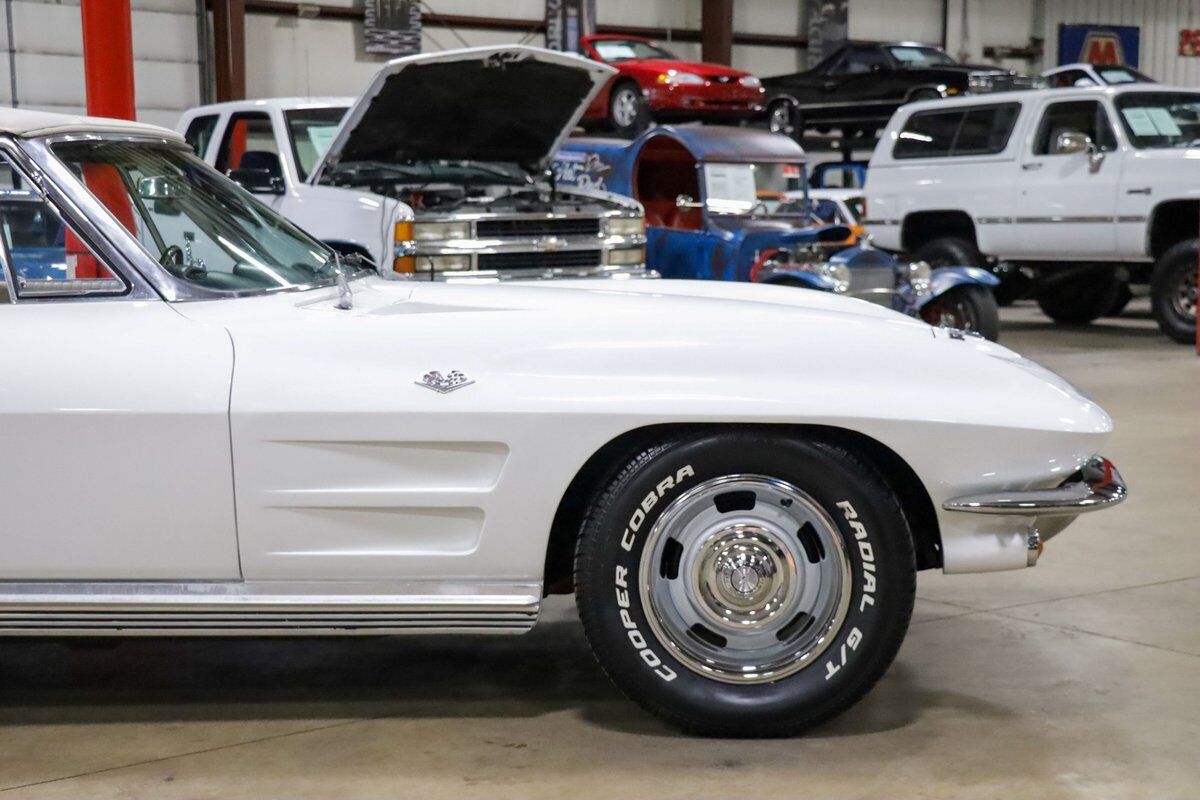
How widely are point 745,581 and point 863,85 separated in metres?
17.7

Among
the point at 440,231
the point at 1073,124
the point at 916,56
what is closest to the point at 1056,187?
the point at 1073,124

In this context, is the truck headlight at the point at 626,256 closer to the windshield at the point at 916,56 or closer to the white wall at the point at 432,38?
the windshield at the point at 916,56

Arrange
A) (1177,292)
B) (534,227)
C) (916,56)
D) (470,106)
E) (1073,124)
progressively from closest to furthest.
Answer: (470,106)
(534,227)
(1177,292)
(1073,124)
(916,56)

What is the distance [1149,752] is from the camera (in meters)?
3.40

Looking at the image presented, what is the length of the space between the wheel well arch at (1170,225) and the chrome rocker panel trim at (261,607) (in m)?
10.3

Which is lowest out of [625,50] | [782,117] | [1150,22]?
[782,117]

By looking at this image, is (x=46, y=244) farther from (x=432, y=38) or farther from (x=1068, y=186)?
(x=432, y=38)

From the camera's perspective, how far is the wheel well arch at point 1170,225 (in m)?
12.4

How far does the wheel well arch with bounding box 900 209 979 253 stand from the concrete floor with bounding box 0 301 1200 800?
920 centimetres

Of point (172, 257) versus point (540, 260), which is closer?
point (172, 257)

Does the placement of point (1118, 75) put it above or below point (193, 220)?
above

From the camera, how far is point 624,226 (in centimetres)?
1018

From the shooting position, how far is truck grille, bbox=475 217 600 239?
9523 mm

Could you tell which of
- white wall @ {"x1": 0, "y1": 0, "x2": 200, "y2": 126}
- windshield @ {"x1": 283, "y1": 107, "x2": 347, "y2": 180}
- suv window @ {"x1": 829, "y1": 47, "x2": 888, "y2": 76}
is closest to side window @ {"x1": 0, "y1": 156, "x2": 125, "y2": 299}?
windshield @ {"x1": 283, "y1": 107, "x2": 347, "y2": 180}
